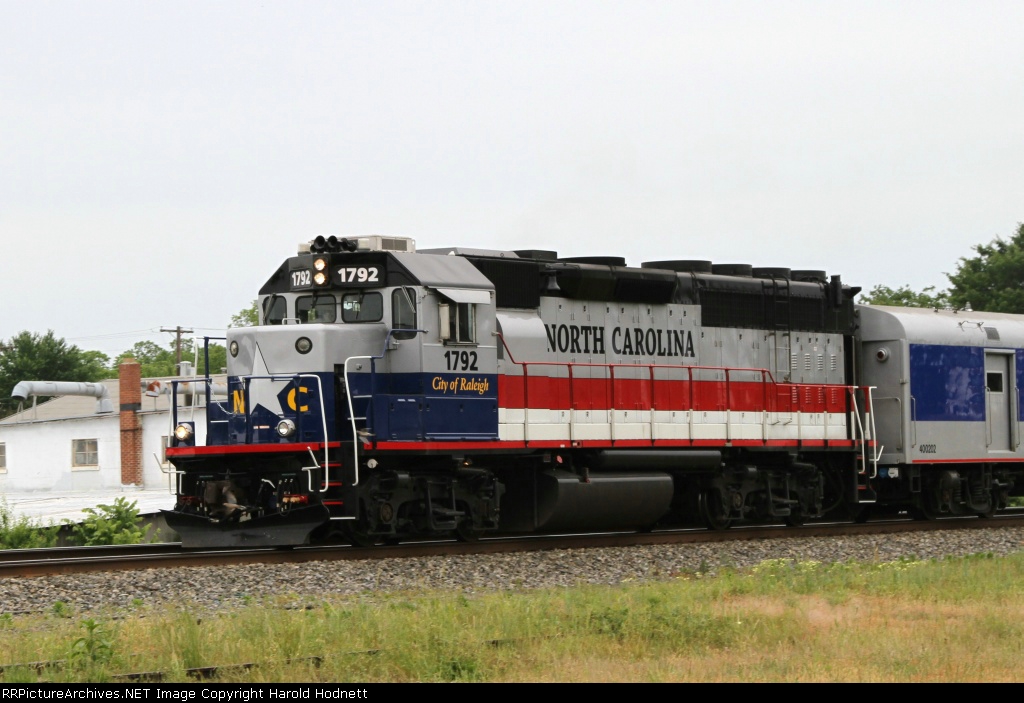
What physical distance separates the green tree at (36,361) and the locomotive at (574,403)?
6179 centimetres

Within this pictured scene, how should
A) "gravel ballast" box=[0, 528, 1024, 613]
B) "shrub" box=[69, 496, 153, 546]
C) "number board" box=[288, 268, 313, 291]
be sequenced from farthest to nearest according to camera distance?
"shrub" box=[69, 496, 153, 546] < "number board" box=[288, 268, 313, 291] < "gravel ballast" box=[0, 528, 1024, 613]

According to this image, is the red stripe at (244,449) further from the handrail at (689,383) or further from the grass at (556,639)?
the grass at (556,639)

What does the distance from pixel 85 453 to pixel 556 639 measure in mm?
42154

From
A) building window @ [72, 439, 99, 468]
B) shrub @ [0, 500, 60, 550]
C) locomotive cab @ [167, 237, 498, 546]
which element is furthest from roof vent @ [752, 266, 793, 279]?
building window @ [72, 439, 99, 468]

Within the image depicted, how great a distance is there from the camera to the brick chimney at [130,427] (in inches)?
1817

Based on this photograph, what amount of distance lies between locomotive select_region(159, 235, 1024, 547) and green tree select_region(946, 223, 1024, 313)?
33426 millimetres

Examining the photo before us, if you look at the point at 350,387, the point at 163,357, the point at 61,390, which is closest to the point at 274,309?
the point at 350,387

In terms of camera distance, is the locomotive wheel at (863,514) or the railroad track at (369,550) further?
the locomotive wheel at (863,514)

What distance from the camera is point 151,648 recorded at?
8.62 m

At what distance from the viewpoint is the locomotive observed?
14.8 m

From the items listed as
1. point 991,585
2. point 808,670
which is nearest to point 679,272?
point 991,585

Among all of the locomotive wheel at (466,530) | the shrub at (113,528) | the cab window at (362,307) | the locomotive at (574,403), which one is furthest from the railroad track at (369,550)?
the shrub at (113,528)

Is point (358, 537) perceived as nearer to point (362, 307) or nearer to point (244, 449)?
point (244, 449)

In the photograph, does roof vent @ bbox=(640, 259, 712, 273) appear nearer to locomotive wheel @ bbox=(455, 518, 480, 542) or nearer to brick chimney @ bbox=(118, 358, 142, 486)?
locomotive wheel @ bbox=(455, 518, 480, 542)
